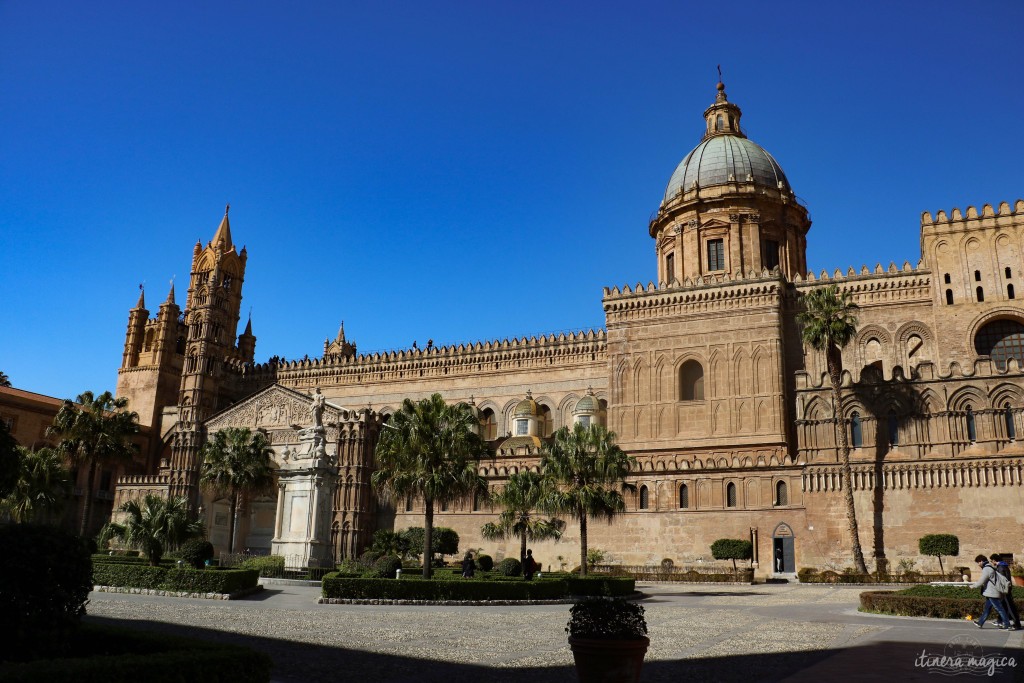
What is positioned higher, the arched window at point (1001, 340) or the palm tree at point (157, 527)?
the arched window at point (1001, 340)

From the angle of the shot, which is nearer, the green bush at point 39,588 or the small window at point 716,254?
the green bush at point 39,588

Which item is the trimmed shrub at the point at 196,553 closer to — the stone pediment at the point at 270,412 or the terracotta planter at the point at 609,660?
the terracotta planter at the point at 609,660

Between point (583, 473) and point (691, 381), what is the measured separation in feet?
60.0

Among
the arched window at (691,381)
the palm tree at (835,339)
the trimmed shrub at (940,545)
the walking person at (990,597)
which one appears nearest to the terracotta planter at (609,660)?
the walking person at (990,597)

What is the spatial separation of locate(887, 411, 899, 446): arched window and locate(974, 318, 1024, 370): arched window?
7.62 m

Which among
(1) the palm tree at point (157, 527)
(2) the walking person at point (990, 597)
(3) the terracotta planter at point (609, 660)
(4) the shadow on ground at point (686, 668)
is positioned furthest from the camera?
(1) the palm tree at point (157, 527)

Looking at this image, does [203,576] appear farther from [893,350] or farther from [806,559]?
[893,350]

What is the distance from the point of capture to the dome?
179ft

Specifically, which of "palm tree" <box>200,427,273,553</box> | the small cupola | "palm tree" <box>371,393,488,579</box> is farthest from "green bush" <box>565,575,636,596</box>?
the small cupola

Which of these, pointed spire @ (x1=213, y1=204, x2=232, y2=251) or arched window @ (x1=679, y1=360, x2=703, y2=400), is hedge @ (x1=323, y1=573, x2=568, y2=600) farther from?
pointed spire @ (x1=213, y1=204, x2=232, y2=251)

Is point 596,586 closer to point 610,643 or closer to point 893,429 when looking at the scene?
point 610,643

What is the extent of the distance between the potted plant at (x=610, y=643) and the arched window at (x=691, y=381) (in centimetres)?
3889

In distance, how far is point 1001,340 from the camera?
139 feet

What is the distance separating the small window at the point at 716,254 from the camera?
5344 cm
